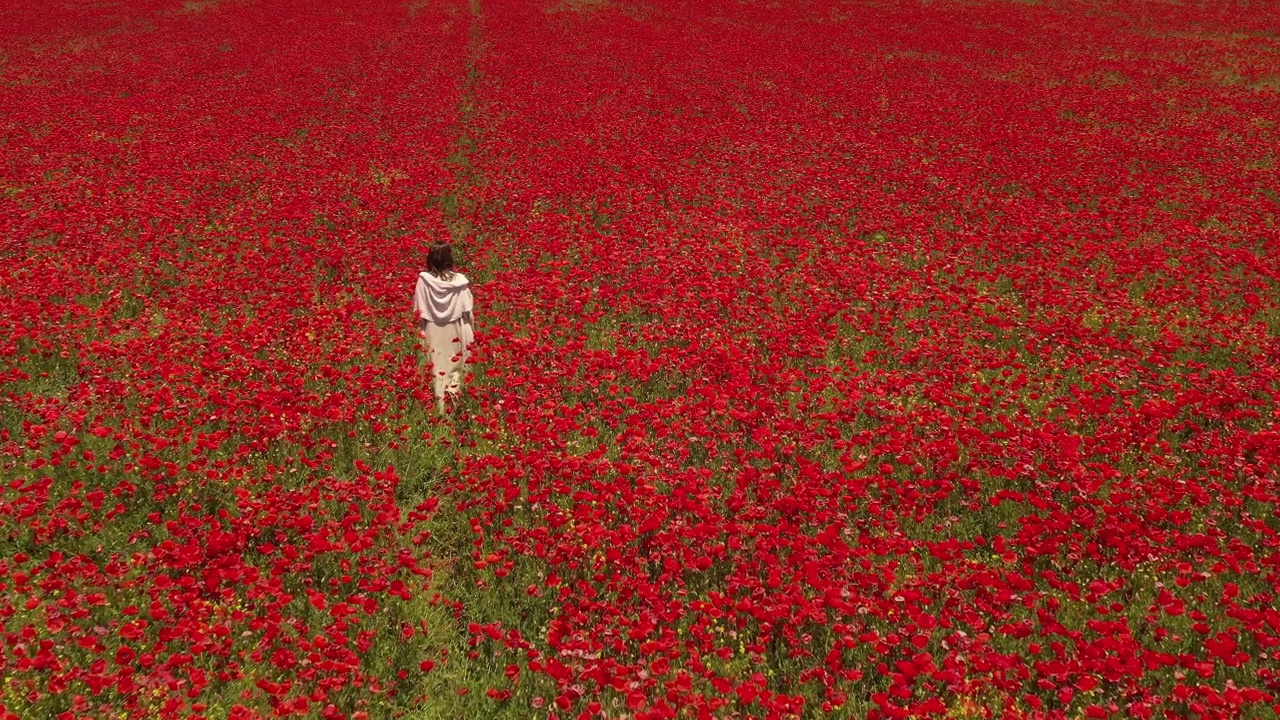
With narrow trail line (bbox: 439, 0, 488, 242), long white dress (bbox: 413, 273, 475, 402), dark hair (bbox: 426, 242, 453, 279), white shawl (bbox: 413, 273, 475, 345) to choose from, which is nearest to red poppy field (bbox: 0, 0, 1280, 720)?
narrow trail line (bbox: 439, 0, 488, 242)

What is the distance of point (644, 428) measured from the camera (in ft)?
23.6

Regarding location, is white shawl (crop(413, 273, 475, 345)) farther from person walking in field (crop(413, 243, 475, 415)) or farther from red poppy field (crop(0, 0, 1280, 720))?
red poppy field (crop(0, 0, 1280, 720))

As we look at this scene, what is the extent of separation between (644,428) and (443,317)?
2467mm

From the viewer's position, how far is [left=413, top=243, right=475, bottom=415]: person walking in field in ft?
25.8

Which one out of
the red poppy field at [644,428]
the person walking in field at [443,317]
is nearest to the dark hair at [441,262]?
the person walking in field at [443,317]

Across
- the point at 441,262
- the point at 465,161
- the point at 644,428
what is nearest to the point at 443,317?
the point at 441,262

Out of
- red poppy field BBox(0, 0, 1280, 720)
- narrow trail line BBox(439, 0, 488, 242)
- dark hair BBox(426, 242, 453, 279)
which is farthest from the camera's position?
narrow trail line BBox(439, 0, 488, 242)

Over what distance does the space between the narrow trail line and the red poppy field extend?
151 millimetres

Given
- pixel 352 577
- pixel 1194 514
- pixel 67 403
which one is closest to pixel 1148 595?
pixel 1194 514

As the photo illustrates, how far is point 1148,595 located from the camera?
5277 mm

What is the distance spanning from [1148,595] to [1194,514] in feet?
4.26

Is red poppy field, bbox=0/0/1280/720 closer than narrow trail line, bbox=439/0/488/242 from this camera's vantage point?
Yes

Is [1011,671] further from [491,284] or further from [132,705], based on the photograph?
[491,284]

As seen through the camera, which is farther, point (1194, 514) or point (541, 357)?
point (541, 357)
